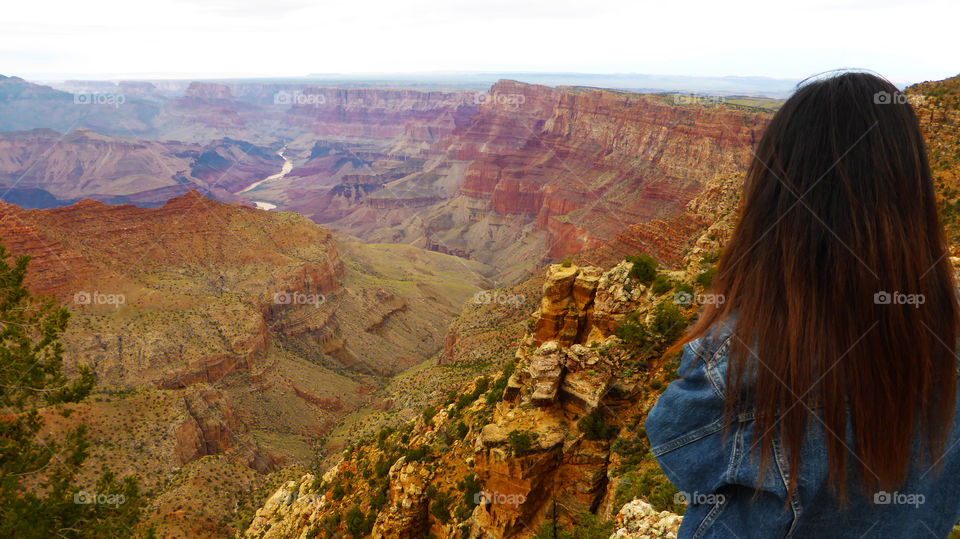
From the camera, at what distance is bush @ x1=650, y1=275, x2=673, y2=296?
15039 mm

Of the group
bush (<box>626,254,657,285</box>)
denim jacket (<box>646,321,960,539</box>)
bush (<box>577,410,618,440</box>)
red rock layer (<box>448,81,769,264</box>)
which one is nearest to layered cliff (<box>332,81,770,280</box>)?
red rock layer (<box>448,81,769,264</box>)

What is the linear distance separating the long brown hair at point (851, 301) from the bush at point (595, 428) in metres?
10.8

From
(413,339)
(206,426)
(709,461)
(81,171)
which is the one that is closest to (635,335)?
(709,461)

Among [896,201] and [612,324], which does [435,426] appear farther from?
[896,201]

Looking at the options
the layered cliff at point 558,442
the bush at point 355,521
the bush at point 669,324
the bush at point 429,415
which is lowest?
the bush at point 355,521

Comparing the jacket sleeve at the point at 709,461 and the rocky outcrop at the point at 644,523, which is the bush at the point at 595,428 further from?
the jacket sleeve at the point at 709,461

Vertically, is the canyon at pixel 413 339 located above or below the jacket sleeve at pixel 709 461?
below

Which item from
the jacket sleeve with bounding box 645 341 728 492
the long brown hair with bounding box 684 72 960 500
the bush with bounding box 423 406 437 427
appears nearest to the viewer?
the long brown hair with bounding box 684 72 960 500

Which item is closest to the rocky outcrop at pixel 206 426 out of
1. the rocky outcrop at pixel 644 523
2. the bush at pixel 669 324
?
the bush at pixel 669 324

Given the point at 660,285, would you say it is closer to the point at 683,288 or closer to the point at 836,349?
the point at 683,288

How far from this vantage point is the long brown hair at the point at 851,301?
1924 millimetres

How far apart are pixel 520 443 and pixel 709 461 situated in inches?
414

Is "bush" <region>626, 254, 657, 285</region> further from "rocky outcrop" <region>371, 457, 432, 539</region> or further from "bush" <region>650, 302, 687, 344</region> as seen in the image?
"rocky outcrop" <region>371, 457, 432, 539</region>

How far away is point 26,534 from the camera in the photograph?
9.62 m
